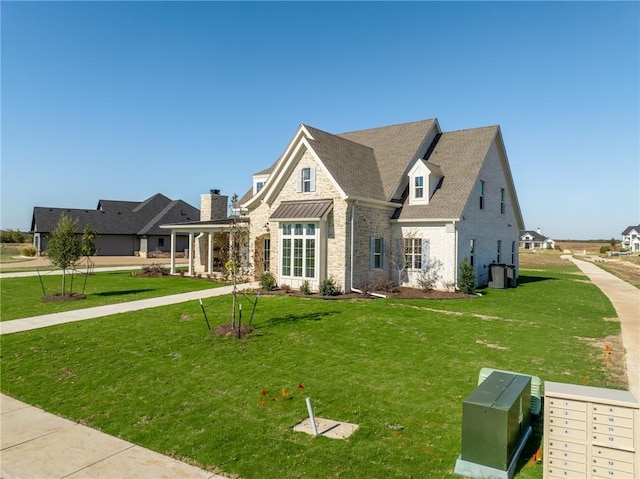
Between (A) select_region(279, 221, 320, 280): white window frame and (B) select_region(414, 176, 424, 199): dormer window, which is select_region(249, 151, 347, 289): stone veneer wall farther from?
(B) select_region(414, 176, 424, 199): dormer window

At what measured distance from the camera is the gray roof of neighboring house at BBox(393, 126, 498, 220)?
21.4 m

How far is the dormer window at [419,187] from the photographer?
22594 mm

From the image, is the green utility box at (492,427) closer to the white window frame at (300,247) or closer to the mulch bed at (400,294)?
the mulch bed at (400,294)

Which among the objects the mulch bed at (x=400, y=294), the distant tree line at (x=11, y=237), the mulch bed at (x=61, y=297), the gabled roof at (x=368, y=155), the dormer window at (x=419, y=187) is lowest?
the mulch bed at (x=61, y=297)

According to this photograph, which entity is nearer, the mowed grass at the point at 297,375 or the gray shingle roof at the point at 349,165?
the mowed grass at the point at 297,375

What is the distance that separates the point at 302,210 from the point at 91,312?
10.0 metres

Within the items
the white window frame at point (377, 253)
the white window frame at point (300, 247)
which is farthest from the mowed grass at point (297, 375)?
the white window frame at point (377, 253)

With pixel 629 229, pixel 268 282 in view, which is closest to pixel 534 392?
pixel 268 282

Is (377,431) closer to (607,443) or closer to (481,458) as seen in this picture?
(481,458)

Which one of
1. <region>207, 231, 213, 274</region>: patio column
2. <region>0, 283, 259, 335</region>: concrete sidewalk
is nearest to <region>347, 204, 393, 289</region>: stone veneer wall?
<region>0, 283, 259, 335</region>: concrete sidewalk

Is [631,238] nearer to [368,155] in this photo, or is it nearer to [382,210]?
[368,155]

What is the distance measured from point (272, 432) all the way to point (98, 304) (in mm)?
14207

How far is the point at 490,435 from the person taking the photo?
5180 millimetres

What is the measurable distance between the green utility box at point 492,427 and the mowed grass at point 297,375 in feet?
1.31
